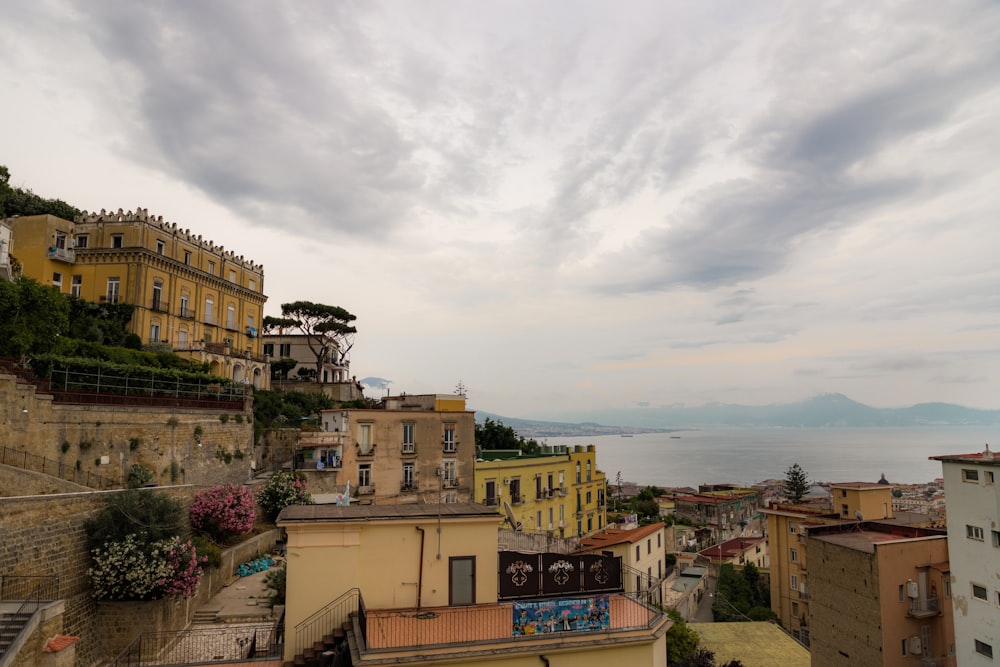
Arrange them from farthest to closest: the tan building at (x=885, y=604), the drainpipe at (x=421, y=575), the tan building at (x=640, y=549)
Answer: the tan building at (x=640, y=549), the tan building at (x=885, y=604), the drainpipe at (x=421, y=575)

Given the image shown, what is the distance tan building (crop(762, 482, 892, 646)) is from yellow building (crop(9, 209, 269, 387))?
39195mm

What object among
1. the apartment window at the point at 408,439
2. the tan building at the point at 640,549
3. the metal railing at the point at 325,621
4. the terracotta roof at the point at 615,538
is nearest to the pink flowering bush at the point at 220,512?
the metal railing at the point at 325,621

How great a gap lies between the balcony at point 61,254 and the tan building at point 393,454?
20986 millimetres

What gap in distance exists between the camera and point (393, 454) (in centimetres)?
3350

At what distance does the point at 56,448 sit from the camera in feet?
65.5

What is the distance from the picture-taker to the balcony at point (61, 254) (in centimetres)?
3800

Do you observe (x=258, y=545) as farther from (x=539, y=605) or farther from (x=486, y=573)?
(x=539, y=605)

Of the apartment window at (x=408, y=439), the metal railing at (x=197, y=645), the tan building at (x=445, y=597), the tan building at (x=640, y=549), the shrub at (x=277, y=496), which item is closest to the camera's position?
the tan building at (x=445, y=597)

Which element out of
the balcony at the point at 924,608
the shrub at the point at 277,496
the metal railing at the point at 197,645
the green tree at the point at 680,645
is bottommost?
the green tree at the point at 680,645

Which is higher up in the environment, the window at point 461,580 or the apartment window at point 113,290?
the apartment window at point 113,290

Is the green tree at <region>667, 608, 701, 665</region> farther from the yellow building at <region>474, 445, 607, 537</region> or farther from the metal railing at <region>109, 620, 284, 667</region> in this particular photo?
the metal railing at <region>109, 620, 284, 667</region>

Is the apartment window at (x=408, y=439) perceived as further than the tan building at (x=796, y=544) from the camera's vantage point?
No

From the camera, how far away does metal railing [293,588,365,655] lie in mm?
12602

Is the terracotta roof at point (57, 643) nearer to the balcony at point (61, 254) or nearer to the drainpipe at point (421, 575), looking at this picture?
the drainpipe at point (421, 575)
